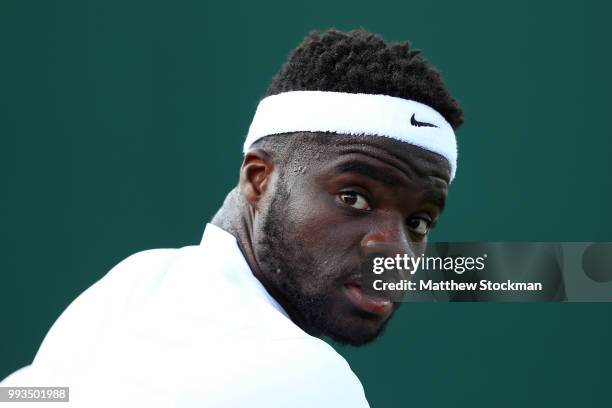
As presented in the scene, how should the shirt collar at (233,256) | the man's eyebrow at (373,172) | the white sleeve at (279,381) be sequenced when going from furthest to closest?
the man's eyebrow at (373,172) → the shirt collar at (233,256) → the white sleeve at (279,381)

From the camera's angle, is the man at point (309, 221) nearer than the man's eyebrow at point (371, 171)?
Yes

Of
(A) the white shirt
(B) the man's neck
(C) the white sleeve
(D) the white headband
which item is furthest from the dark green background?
(C) the white sleeve

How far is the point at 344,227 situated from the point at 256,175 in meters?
0.30

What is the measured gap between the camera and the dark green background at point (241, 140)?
13.9 ft

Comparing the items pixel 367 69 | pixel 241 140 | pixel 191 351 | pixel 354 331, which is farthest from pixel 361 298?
pixel 241 140

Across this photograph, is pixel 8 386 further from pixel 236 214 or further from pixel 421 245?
pixel 421 245

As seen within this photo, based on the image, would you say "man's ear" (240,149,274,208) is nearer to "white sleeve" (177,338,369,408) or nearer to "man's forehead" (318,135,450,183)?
"man's forehead" (318,135,450,183)

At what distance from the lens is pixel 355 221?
1.97 m

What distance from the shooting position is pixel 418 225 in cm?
209

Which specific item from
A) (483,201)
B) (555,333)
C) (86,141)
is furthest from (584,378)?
(86,141)

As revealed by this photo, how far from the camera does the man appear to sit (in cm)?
163

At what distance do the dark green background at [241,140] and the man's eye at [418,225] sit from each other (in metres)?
2.11

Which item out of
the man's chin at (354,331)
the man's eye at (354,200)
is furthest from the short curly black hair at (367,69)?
the man's chin at (354,331)

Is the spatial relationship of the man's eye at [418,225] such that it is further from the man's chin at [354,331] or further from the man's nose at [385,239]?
the man's chin at [354,331]
